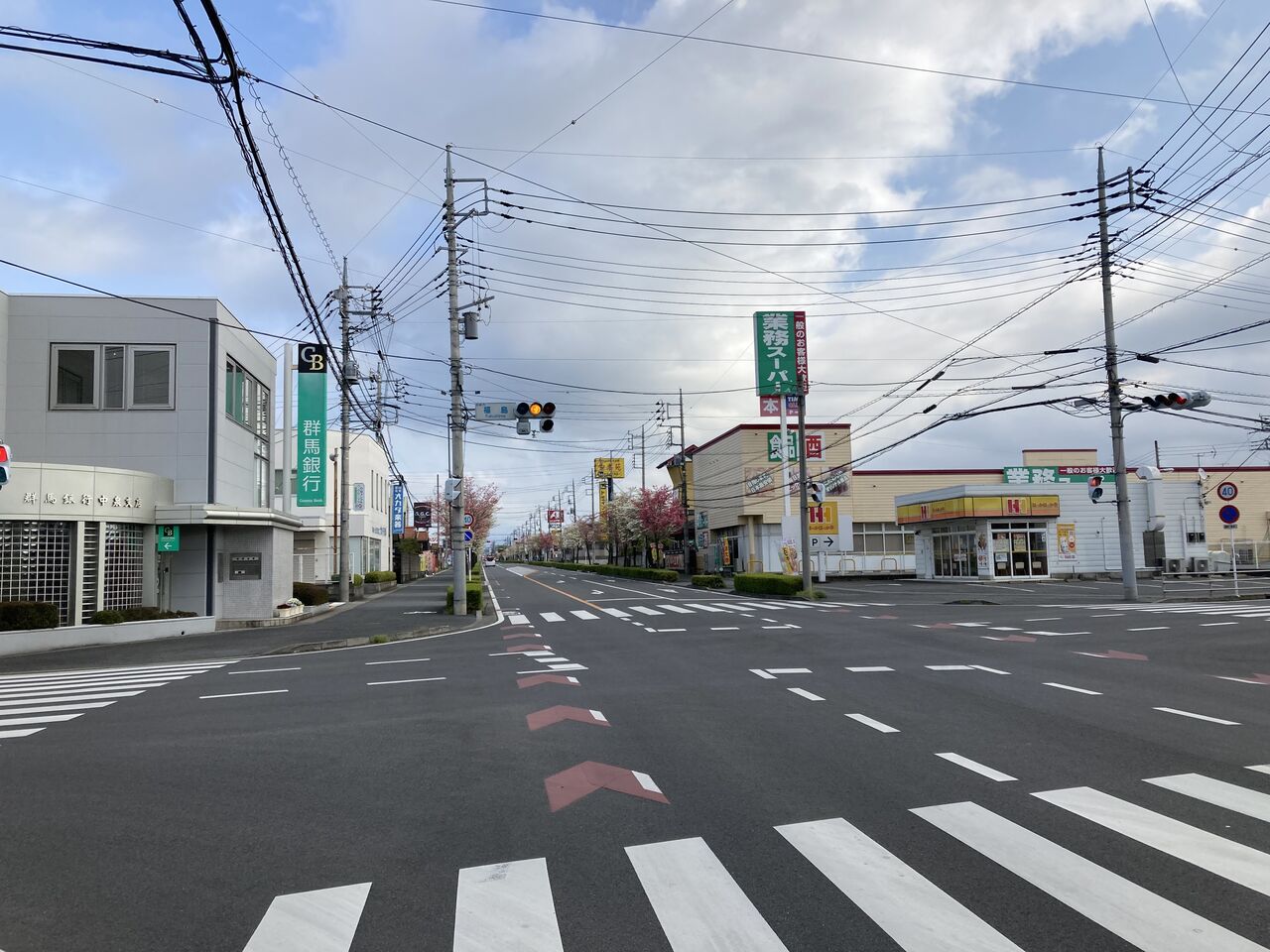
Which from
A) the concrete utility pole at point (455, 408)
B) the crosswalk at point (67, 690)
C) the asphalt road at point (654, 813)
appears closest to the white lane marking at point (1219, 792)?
the asphalt road at point (654, 813)

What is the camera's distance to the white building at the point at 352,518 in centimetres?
4744

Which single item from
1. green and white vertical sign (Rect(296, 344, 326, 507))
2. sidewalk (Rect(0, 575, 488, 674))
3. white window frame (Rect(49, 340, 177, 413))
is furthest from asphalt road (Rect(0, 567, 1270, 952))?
green and white vertical sign (Rect(296, 344, 326, 507))

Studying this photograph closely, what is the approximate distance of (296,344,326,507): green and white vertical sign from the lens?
104ft

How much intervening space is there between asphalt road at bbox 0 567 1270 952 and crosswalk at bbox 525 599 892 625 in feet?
41.0

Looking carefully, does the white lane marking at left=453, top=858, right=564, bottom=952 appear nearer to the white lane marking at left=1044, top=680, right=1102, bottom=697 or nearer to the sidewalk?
the white lane marking at left=1044, top=680, right=1102, bottom=697

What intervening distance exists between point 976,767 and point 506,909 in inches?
174

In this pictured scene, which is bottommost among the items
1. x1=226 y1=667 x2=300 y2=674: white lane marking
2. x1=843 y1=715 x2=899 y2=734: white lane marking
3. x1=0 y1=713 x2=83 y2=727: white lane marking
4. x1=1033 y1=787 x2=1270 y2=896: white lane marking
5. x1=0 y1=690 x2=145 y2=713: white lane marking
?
x1=226 y1=667 x2=300 y2=674: white lane marking

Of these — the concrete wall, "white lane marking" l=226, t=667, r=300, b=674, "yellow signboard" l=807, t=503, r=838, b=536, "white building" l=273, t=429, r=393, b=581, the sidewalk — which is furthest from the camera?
"yellow signboard" l=807, t=503, r=838, b=536

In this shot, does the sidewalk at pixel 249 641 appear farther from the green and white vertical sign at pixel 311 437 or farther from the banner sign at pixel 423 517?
the banner sign at pixel 423 517

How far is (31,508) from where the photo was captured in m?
18.6

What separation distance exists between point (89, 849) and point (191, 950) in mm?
2092

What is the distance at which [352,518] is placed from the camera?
168 feet

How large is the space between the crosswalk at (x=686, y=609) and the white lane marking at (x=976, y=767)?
16.6m

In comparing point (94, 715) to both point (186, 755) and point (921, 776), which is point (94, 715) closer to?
point (186, 755)
